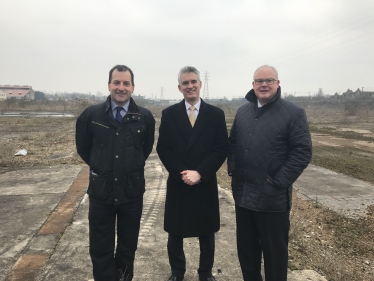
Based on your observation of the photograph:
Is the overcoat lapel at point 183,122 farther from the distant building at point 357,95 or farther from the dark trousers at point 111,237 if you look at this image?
the distant building at point 357,95

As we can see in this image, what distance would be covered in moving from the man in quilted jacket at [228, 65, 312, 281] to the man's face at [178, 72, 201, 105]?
1.60 ft

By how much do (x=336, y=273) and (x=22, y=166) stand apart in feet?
26.0

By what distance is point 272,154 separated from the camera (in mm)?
2393

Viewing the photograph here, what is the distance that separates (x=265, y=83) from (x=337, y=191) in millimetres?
5956

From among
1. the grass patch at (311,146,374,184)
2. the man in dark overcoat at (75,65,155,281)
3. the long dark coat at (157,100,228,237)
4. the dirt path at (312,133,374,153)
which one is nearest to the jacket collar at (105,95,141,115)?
the man in dark overcoat at (75,65,155,281)

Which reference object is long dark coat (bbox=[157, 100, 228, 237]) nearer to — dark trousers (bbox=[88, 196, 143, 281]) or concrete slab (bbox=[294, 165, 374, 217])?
dark trousers (bbox=[88, 196, 143, 281])

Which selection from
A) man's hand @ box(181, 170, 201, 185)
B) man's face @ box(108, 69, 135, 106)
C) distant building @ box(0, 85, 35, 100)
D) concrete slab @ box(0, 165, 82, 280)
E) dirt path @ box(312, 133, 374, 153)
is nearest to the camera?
man's face @ box(108, 69, 135, 106)

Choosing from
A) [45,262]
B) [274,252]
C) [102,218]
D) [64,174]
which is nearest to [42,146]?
[64,174]

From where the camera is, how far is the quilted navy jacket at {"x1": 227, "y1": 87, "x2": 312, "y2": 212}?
2.32 metres

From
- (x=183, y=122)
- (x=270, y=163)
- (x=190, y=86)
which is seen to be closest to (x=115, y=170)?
(x=183, y=122)

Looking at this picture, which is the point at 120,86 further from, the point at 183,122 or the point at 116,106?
the point at 183,122

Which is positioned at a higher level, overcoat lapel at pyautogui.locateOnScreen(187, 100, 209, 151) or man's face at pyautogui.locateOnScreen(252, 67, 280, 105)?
man's face at pyautogui.locateOnScreen(252, 67, 280, 105)

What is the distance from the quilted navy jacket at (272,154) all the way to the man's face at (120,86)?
107cm

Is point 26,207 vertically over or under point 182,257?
under
